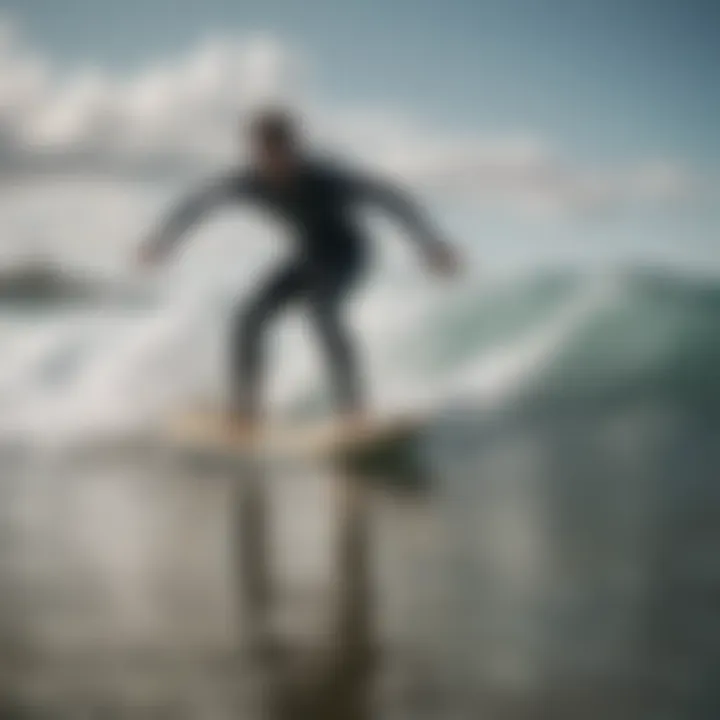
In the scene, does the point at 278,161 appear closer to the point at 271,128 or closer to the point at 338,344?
the point at 271,128

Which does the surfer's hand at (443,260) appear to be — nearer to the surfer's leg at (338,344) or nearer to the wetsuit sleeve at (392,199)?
the wetsuit sleeve at (392,199)

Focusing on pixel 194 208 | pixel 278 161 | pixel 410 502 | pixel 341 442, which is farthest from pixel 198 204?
pixel 410 502

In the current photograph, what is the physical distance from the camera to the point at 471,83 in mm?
1374

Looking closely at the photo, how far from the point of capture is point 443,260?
1344mm

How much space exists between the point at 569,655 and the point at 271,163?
0.74 m

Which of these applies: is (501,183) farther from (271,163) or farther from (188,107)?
(188,107)

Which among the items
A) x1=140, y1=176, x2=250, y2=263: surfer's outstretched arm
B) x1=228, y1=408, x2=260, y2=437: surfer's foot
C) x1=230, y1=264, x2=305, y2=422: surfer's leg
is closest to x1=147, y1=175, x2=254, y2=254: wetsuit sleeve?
x1=140, y1=176, x2=250, y2=263: surfer's outstretched arm

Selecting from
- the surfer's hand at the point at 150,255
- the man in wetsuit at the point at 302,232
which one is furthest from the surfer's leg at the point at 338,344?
the surfer's hand at the point at 150,255

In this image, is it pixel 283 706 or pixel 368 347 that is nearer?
pixel 283 706

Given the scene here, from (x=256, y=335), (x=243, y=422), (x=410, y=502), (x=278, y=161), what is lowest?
(x=410, y=502)

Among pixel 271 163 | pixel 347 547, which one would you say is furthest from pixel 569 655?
pixel 271 163

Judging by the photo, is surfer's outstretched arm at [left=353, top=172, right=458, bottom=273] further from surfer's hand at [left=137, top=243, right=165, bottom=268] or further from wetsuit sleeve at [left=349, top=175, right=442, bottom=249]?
surfer's hand at [left=137, top=243, right=165, bottom=268]

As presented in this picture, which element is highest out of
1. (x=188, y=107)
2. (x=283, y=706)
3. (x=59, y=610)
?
(x=188, y=107)

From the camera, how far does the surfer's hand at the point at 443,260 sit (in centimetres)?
134
